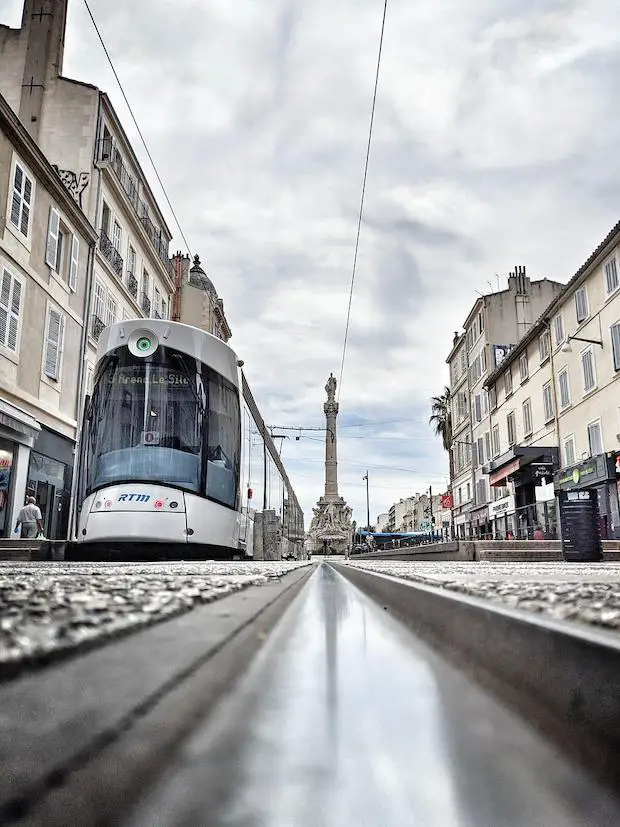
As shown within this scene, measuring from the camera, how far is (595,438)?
1914 cm

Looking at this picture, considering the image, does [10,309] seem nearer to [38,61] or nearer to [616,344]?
[38,61]

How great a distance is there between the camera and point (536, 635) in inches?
14.8

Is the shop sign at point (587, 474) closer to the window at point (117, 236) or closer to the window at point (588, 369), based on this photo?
the window at point (588, 369)

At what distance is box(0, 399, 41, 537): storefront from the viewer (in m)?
11.9

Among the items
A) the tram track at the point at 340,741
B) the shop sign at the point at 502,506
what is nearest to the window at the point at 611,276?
the shop sign at the point at 502,506

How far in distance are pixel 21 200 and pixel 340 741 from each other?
15010 mm

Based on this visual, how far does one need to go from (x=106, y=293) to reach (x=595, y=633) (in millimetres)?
19063

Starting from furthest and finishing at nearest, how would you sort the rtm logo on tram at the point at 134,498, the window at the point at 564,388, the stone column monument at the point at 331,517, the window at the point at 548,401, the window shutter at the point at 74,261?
the stone column monument at the point at 331,517
the window at the point at 548,401
the window at the point at 564,388
the window shutter at the point at 74,261
the rtm logo on tram at the point at 134,498

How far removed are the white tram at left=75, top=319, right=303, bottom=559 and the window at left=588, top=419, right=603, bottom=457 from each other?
45.9ft

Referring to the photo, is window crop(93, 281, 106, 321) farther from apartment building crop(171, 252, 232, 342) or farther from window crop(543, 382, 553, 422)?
window crop(543, 382, 553, 422)

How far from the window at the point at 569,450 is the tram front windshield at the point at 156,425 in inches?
636

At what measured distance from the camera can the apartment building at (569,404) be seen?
58.3 feet

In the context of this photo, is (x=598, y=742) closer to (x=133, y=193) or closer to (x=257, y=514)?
(x=257, y=514)

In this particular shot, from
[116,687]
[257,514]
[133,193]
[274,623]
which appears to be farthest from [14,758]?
[133,193]
